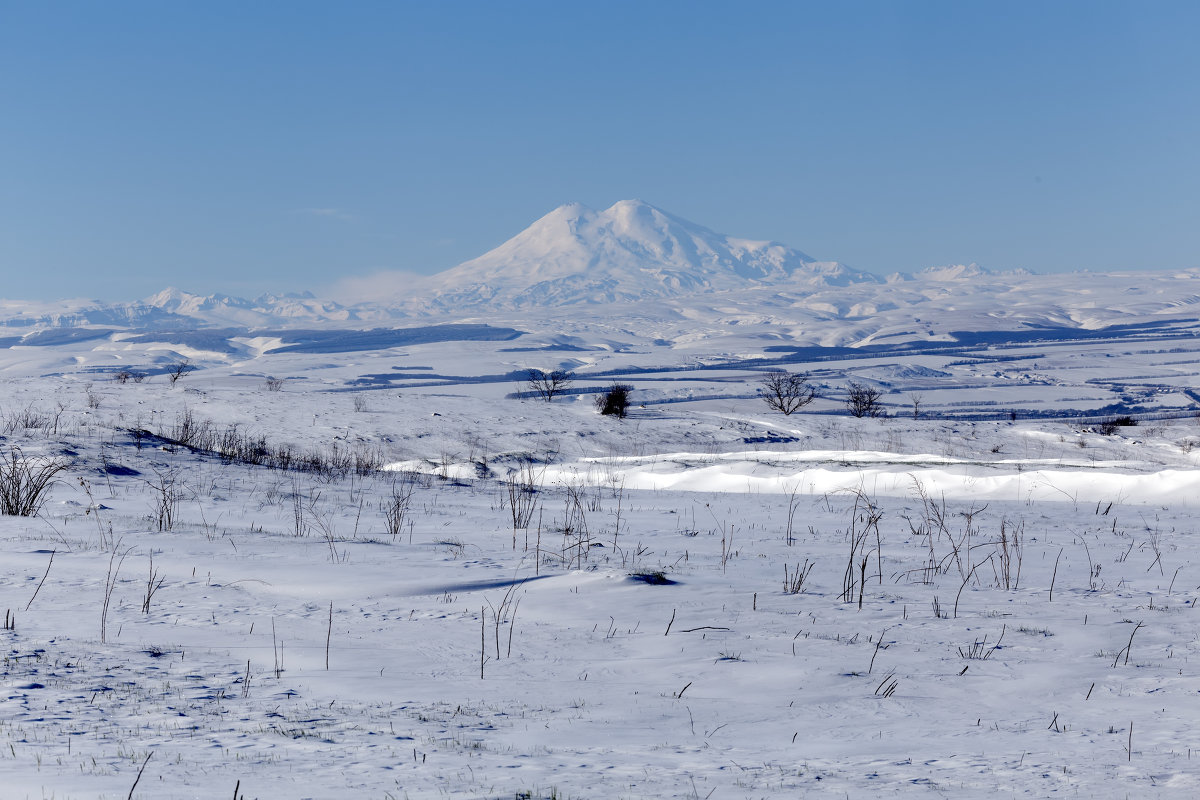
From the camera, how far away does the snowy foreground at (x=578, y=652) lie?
2.49 m

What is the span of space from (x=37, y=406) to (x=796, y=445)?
60.4 ft

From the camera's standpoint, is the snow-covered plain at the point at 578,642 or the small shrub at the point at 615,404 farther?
the small shrub at the point at 615,404

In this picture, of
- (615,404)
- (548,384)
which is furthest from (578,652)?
(548,384)

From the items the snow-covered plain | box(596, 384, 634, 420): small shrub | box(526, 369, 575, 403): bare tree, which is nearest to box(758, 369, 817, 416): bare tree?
box(596, 384, 634, 420): small shrub

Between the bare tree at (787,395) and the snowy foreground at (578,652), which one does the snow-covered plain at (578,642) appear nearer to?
the snowy foreground at (578,652)

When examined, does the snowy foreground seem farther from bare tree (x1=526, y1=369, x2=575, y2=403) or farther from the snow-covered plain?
bare tree (x1=526, y1=369, x2=575, y2=403)

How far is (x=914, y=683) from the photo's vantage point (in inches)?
138

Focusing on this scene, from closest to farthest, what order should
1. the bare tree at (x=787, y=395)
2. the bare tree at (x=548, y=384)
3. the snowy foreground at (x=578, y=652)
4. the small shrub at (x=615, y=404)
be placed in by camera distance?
the snowy foreground at (x=578, y=652)
the small shrub at (x=615, y=404)
the bare tree at (x=787, y=395)
the bare tree at (x=548, y=384)

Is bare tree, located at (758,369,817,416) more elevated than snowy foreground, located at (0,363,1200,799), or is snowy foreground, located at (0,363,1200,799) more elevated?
snowy foreground, located at (0,363,1200,799)

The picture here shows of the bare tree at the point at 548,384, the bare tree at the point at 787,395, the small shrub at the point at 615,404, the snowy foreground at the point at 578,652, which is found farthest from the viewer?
the bare tree at the point at 548,384

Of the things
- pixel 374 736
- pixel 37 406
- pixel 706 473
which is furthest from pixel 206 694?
pixel 37 406

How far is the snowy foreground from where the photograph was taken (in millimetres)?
2490

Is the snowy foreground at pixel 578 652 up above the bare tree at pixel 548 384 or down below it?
above

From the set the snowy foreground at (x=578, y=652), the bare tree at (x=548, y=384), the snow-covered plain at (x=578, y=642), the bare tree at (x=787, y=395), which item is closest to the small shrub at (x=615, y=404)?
the bare tree at (x=548, y=384)
